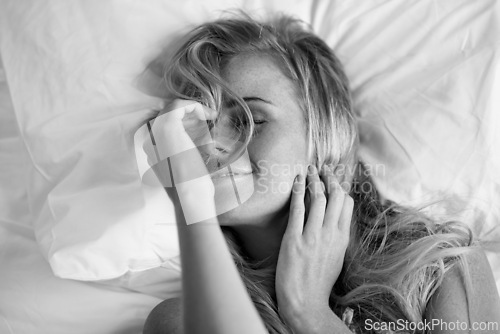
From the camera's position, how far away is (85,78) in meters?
1.17

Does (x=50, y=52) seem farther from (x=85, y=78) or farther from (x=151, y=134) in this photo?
(x=151, y=134)

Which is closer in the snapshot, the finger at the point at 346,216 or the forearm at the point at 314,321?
the forearm at the point at 314,321

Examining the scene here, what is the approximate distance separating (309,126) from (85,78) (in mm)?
459

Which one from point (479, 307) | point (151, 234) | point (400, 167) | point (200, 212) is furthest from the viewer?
point (400, 167)

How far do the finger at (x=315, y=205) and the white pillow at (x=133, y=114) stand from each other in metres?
0.19

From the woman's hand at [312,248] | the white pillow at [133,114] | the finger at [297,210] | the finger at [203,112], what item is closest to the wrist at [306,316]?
the woman's hand at [312,248]

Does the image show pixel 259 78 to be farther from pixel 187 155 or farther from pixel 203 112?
pixel 187 155

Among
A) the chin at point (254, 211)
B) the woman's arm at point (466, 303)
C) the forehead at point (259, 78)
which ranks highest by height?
the forehead at point (259, 78)

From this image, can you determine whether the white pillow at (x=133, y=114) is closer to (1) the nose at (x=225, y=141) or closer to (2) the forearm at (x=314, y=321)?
(1) the nose at (x=225, y=141)

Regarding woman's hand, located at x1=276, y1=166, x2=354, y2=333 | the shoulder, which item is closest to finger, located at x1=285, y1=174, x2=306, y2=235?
woman's hand, located at x1=276, y1=166, x2=354, y2=333

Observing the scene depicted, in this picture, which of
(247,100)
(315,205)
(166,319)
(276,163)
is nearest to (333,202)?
(315,205)

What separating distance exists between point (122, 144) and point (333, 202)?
43cm

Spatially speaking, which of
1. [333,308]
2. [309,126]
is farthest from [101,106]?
[333,308]

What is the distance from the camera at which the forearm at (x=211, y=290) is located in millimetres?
759
